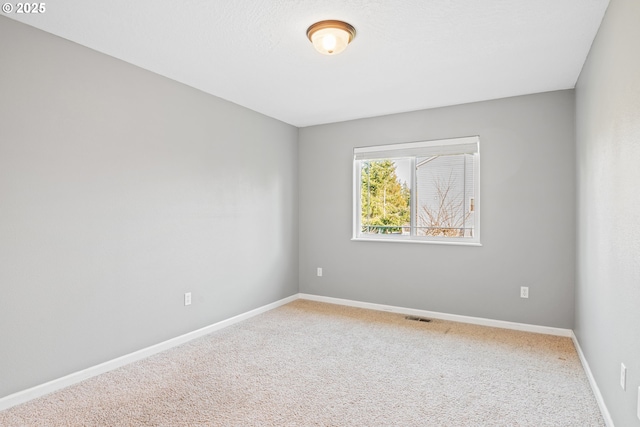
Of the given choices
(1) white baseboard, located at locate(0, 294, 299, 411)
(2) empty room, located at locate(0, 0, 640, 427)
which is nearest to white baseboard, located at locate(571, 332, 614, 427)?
(2) empty room, located at locate(0, 0, 640, 427)

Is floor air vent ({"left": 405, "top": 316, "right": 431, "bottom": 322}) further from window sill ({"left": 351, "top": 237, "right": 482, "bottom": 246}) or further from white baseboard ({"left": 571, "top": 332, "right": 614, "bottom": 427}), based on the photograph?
white baseboard ({"left": 571, "top": 332, "right": 614, "bottom": 427})

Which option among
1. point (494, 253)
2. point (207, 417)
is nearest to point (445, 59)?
point (494, 253)

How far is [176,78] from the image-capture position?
3.21 m

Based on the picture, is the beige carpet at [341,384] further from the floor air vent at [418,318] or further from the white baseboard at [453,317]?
the floor air vent at [418,318]

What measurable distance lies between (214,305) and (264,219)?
1.17 m

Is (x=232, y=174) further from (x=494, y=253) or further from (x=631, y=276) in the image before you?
(x=631, y=276)

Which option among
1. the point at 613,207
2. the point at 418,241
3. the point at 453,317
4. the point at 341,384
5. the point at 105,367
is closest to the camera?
the point at 613,207

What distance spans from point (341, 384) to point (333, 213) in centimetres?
250

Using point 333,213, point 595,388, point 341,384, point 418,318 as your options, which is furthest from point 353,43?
point 418,318

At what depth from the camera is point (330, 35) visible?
2283mm

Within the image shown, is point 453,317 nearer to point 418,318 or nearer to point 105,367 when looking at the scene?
point 418,318

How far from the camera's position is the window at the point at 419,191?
13.1 feet

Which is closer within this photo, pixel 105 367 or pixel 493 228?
pixel 105 367

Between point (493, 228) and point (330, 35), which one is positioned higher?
point (330, 35)
